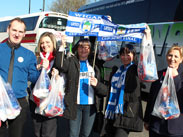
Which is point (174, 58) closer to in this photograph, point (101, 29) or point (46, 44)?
point (101, 29)

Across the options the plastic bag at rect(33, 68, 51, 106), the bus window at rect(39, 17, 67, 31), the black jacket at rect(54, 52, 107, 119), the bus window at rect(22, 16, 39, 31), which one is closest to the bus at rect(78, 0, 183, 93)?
the black jacket at rect(54, 52, 107, 119)

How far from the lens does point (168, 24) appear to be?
218 inches

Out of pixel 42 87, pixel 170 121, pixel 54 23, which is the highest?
pixel 54 23

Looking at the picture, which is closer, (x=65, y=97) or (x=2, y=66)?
(x=2, y=66)

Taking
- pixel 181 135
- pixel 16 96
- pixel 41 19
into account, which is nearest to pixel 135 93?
pixel 181 135

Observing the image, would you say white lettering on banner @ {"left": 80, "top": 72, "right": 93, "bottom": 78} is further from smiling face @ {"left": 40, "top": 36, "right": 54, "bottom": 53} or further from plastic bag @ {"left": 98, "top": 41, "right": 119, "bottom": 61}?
smiling face @ {"left": 40, "top": 36, "right": 54, "bottom": 53}

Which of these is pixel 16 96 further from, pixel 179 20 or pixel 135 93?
pixel 179 20

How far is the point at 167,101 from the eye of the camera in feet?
6.85

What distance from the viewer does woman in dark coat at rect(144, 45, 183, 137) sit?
2.11m

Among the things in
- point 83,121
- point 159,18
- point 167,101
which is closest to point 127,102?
point 167,101

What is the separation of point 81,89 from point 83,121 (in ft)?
1.51

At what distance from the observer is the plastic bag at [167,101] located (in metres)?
2.04

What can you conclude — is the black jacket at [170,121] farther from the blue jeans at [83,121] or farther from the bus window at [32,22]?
the bus window at [32,22]

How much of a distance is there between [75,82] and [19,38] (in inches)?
34.6
